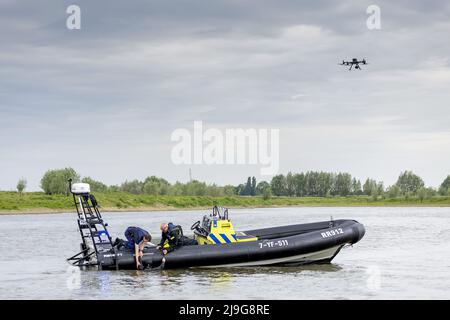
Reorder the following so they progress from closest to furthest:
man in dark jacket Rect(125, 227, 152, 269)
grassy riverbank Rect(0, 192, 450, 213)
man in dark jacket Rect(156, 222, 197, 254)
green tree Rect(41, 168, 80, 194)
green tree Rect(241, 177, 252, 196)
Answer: man in dark jacket Rect(125, 227, 152, 269)
man in dark jacket Rect(156, 222, 197, 254)
grassy riverbank Rect(0, 192, 450, 213)
green tree Rect(41, 168, 80, 194)
green tree Rect(241, 177, 252, 196)

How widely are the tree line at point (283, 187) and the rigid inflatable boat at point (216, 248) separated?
7164 cm

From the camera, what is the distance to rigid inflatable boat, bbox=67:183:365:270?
62.7 ft

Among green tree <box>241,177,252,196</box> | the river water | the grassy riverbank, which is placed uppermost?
green tree <box>241,177,252,196</box>

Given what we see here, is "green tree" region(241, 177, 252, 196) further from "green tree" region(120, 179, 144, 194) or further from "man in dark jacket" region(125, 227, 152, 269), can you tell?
"man in dark jacket" region(125, 227, 152, 269)

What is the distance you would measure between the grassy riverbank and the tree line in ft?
9.23

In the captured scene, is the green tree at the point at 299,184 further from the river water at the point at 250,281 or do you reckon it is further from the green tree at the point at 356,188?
the river water at the point at 250,281

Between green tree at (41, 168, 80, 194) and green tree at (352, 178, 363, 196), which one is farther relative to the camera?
green tree at (352, 178, 363, 196)

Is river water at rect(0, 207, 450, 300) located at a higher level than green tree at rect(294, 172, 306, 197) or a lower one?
lower

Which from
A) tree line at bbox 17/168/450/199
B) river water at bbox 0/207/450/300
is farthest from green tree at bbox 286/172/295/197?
river water at bbox 0/207/450/300

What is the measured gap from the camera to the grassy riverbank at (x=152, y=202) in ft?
265

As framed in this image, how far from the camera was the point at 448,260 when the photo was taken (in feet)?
72.7
